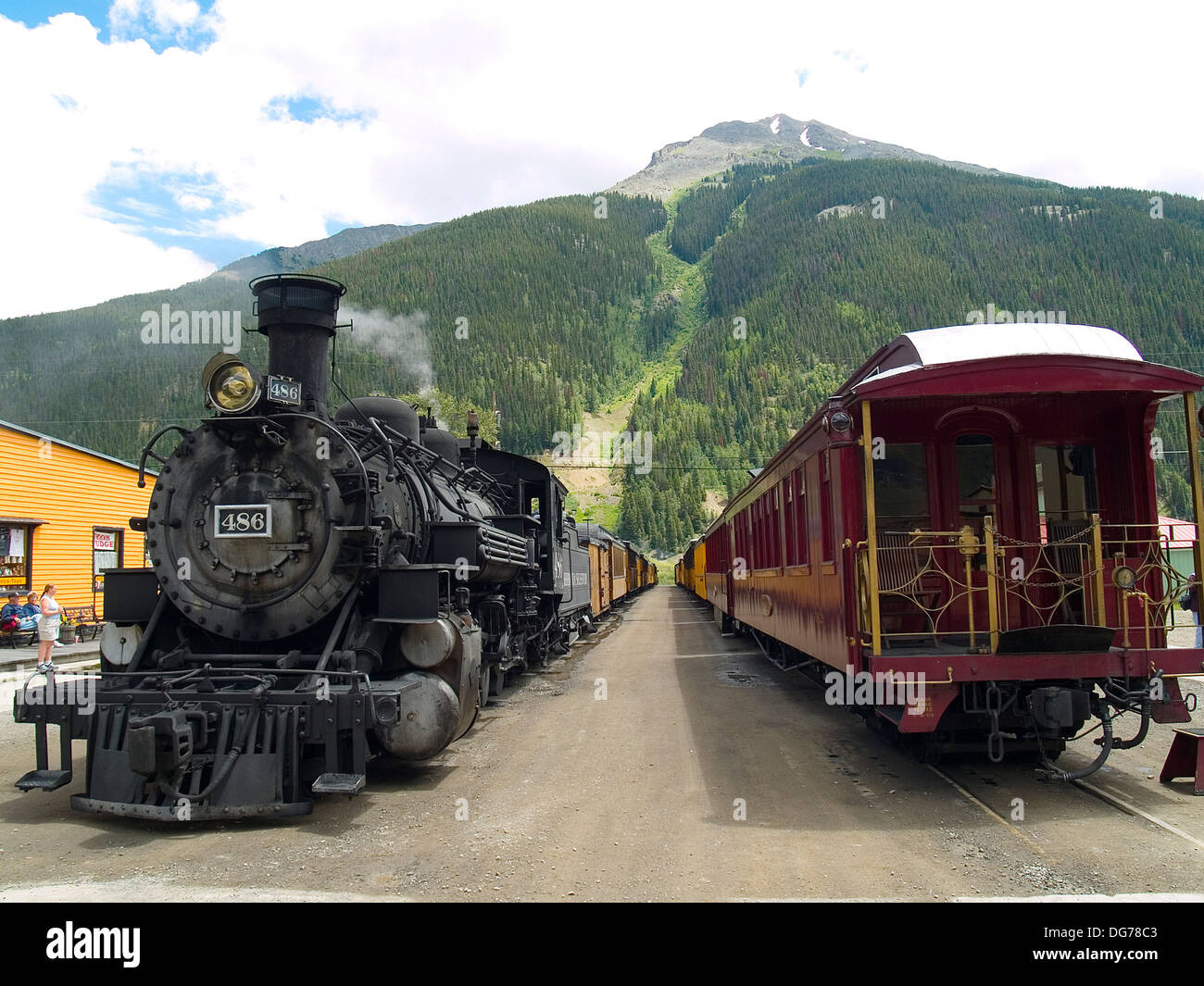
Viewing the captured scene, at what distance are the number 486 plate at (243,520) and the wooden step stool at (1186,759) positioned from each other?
7.24 m

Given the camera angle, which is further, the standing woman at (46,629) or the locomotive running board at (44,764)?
the standing woman at (46,629)

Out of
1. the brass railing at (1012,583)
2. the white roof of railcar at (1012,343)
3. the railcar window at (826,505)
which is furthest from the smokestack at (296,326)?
the brass railing at (1012,583)

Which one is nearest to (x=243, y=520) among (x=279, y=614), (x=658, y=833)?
(x=279, y=614)

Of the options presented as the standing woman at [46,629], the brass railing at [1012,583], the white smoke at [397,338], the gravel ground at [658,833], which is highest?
the white smoke at [397,338]

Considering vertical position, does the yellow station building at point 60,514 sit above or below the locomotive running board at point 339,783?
above

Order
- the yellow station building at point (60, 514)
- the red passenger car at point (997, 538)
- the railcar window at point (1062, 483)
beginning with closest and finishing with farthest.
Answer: the red passenger car at point (997, 538) < the railcar window at point (1062, 483) < the yellow station building at point (60, 514)

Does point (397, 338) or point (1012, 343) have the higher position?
point (397, 338)

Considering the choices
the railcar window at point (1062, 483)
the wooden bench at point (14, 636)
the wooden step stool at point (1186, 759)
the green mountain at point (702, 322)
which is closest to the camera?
the wooden step stool at point (1186, 759)

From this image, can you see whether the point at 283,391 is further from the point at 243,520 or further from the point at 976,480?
the point at 976,480

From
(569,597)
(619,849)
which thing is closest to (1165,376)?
(619,849)

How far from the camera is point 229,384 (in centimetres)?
635

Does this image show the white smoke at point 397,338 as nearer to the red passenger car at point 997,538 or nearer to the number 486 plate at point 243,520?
the number 486 plate at point 243,520

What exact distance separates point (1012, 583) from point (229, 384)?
21.5 ft

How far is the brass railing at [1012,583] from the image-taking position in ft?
19.4
